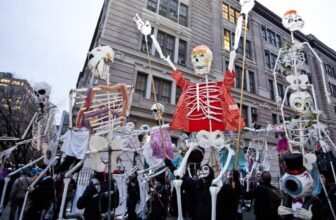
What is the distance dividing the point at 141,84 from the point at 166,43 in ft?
16.1

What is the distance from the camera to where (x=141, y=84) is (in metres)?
17.3

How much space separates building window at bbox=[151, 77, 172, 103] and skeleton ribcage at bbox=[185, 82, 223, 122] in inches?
475

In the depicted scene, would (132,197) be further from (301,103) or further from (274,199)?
(301,103)

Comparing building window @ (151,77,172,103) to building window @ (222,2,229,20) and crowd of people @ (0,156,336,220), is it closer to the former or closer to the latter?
crowd of people @ (0,156,336,220)

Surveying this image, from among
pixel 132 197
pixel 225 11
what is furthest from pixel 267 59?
pixel 132 197

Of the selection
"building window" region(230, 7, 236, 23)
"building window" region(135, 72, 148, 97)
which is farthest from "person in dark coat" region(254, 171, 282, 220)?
"building window" region(230, 7, 236, 23)

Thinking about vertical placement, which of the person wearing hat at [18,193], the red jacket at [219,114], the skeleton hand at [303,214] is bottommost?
the person wearing hat at [18,193]

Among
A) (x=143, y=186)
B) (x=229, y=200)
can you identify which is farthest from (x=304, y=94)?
(x=143, y=186)

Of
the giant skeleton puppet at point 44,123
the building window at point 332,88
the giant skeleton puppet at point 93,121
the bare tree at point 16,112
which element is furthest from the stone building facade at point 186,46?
the giant skeleton puppet at point 93,121

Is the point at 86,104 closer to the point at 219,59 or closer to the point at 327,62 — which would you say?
the point at 219,59

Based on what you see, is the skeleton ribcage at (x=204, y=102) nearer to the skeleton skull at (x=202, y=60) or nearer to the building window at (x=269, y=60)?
the skeleton skull at (x=202, y=60)

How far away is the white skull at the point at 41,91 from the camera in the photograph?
6500mm

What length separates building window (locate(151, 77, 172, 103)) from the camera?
1794 cm

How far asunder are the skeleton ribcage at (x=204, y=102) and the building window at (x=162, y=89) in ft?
39.6
